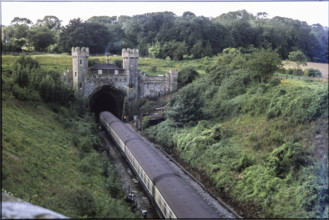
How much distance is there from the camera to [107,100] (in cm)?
4384

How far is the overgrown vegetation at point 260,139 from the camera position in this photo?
15273 millimetres

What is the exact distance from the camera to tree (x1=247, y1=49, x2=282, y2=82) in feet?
88.7

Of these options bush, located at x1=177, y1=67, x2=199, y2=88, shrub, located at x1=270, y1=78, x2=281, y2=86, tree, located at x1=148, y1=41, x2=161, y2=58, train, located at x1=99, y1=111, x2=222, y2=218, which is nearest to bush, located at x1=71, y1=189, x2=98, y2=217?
train, located at x1=99, y1=111, x2=222, y2=218

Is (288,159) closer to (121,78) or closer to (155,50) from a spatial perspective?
(121,78)

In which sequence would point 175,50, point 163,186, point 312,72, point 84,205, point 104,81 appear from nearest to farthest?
point 84,205 → point 163,186 → point 312,72 → point 104,81 → point 175,50

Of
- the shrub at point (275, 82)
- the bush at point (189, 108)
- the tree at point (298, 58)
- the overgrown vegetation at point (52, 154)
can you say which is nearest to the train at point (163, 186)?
the overgrown vegetation at point (52, 154)

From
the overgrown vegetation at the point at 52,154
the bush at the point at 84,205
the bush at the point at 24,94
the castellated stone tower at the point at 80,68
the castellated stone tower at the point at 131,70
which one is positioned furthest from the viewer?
the castellated stone tower at the point at 131,70

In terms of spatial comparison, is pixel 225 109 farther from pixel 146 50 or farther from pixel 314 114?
pixel 146 50

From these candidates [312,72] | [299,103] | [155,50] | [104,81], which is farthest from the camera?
[155,50]

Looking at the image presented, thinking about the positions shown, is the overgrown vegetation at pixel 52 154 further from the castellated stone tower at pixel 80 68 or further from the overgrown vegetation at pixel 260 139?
the overgrown vegetation at pixel 260 139

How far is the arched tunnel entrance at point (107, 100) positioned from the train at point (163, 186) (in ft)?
53.9

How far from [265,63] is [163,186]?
18.7 metres

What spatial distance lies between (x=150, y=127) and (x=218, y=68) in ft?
41.3

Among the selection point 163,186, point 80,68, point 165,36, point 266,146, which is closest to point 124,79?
Result: point 80,68
